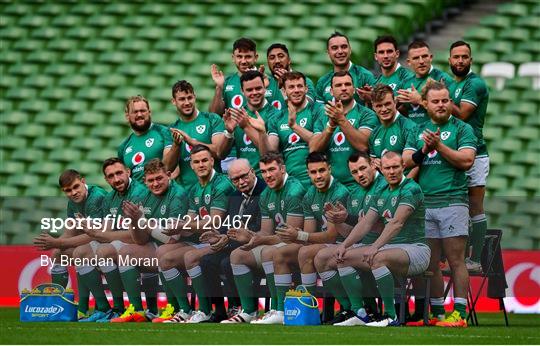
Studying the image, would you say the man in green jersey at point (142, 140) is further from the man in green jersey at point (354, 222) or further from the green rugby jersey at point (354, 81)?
the man in green jersey at point (354, 222)

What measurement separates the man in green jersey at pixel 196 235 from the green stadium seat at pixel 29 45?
332 inches

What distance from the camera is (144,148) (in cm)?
1038

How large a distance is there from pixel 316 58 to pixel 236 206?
6.63 meters

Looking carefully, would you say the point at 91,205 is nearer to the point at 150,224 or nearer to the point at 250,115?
the point at 150,224

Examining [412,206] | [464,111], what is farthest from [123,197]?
[464,111]

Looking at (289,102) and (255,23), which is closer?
(289,102)

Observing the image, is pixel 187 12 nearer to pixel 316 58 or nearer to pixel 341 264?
pixel 316 58

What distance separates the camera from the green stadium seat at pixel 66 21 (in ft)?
59.0

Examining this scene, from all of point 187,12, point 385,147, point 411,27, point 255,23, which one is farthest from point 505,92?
point 385,147

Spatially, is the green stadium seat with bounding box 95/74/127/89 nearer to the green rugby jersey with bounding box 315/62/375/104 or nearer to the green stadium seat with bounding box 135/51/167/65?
the green stadium seat with bounding box 135/51/167/65

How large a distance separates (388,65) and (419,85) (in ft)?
0.98

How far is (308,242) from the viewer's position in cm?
947

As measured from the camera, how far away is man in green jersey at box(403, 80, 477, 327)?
30.5ft

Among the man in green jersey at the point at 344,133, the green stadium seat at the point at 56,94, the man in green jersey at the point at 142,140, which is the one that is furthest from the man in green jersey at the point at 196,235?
the green stadium seat at the point at 56,94
